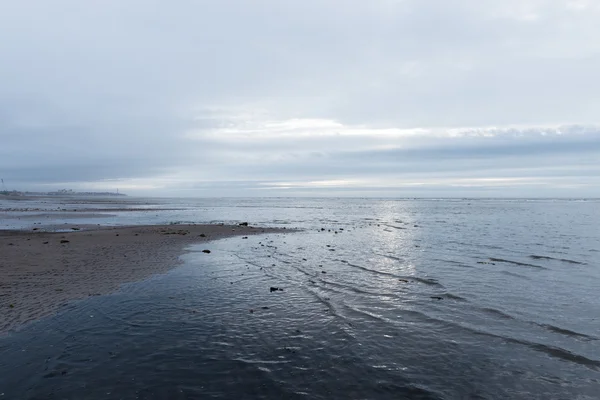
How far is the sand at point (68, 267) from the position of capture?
13.1 metres

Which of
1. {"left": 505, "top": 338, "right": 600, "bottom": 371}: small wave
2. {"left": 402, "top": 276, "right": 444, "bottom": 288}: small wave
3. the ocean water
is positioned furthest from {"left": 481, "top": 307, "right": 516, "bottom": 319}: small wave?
{"left": 402, "top": 276, "right": 444, "bottom": 288}: small wave

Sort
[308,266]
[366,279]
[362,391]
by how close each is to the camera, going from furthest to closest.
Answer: [308,266] < [366,279] < [362,391]

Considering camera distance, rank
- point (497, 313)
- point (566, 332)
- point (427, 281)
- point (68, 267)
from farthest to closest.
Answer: point (68, 267) < point (427, 281) < point (497, 313) < point (566, 332)

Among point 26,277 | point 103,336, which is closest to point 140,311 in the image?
point 103,336

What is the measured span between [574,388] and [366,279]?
10.7m

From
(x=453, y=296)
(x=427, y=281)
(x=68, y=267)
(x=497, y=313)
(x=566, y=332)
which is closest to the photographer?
(x=566, y=332)

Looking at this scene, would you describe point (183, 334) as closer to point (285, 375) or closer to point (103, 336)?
point (103, 336)

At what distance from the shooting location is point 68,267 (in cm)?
1958

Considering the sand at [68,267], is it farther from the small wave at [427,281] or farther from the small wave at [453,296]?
the small wave at [453,296]

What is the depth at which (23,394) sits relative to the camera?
7238 mm

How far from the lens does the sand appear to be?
13.1 meters

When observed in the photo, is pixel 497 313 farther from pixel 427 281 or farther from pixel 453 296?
pixel 427 281

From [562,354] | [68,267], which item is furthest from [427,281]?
[68,267]

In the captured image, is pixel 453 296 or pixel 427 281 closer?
pixel 453 296
